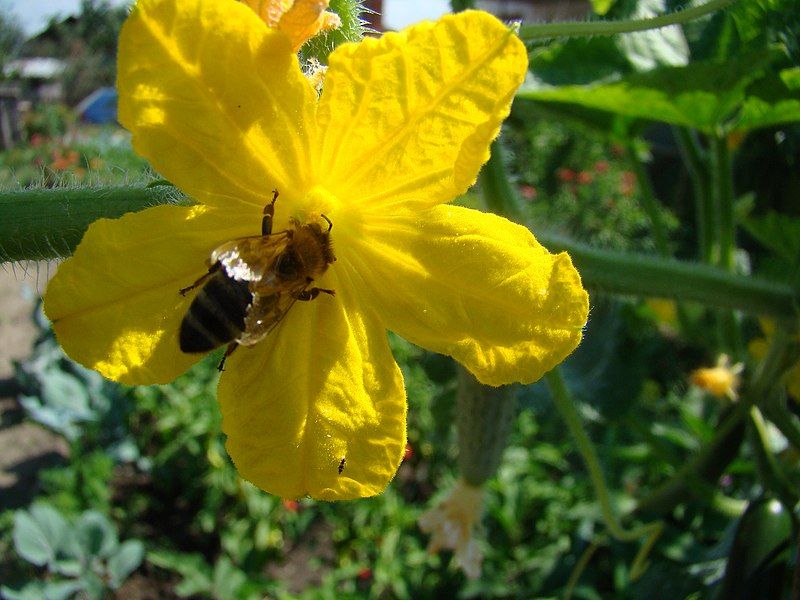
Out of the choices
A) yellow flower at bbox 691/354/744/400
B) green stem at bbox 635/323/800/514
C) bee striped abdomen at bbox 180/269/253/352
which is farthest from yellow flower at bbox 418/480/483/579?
bee striped abdomen at bbox 180/269/253/352

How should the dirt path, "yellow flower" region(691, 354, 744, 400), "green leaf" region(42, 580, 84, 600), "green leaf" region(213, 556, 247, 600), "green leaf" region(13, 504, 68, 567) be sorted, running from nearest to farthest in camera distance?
"yellow flower" region(691, 354, 744, 400), "green leaf" region(42, 580, 84, 600), "green leaf" region(13, 504, 68, 567), "green leaf" region(213, 556, 247, 600), the dirt path

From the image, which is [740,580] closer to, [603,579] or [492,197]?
[492,197]

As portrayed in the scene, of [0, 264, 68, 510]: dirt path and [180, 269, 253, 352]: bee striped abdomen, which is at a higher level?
[180, 269, 253, 352]: bee striped abdomen

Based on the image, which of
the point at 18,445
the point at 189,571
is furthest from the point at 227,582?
the point at 18,445

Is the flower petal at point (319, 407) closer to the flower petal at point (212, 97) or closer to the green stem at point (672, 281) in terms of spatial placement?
the flower petal at point (212, 97)

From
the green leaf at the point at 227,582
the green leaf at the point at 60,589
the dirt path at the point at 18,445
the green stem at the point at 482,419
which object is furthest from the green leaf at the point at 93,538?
the green stem at the point at 482,419

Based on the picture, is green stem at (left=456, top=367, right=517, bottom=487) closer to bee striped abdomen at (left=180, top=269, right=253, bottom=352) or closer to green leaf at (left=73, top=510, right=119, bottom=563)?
bee striped abdomen at (left=180, top=269, right=253, bottom=352)

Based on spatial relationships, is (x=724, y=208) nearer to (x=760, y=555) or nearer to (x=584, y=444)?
(x=584, y=444)
